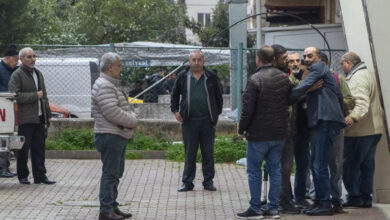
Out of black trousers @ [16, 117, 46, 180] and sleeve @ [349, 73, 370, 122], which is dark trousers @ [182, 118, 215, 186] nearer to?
black trousers @ [16, 117, 46, 180]

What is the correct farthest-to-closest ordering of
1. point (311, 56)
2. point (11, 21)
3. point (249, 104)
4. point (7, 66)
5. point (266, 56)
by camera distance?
point (11, 21) < point (7, 66) < point (311, 56) < point (266, 56) < point (249, 104)

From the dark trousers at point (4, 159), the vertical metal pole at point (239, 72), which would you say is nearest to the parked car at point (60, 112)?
the vertical metal pole at point (239, 72)

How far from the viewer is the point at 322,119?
9.23 m

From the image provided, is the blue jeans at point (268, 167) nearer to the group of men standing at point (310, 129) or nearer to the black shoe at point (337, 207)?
the group of men standing at point (310, 129)

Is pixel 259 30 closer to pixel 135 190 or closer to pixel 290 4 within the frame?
Answer: pixel 290 4

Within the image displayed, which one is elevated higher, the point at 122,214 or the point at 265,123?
the point at 265,123

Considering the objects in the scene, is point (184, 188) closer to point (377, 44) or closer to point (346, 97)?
point (346, 97)

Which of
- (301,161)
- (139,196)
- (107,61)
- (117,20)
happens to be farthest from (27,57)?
(117,20)

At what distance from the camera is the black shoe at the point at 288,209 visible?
959cm

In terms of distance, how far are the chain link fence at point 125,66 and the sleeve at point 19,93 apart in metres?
3.04

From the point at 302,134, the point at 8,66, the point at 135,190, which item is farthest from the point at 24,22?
the point at 302,134

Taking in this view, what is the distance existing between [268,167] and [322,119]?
80 centimetres

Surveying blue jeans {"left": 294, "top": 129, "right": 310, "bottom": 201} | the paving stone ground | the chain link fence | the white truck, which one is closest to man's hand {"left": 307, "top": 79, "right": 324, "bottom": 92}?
blue jeans {"left": 294, "top": 129, "right": 310, "bottom": 201}

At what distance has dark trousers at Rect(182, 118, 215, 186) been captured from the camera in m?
11.4
